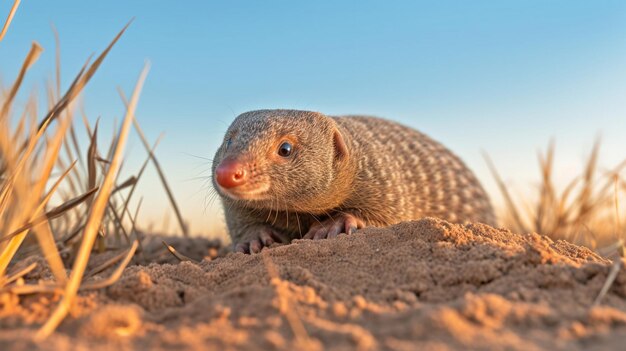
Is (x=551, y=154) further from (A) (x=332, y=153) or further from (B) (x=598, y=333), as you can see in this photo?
(B) (x=598, y=333)

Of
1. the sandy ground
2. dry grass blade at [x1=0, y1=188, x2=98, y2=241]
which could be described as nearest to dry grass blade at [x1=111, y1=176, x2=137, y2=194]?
the sandy ground

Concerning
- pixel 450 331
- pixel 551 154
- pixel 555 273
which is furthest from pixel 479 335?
pixel 551 154

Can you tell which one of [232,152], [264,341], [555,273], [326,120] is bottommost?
[264,341]

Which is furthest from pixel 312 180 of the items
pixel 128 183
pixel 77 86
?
pixel 77 86

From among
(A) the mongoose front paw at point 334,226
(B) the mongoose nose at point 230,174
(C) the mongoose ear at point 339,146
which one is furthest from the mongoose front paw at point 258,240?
(C) the mongoose ear at point 339,146

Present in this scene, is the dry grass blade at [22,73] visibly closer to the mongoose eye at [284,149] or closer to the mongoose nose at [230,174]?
the mongoose nose at [230,174]

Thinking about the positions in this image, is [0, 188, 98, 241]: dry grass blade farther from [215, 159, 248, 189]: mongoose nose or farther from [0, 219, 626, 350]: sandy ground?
[215, 159, 248, 189]: mongoose nose

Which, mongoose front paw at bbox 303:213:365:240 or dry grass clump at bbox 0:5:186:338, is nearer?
dry grass clump at bbox 0:5:186:338

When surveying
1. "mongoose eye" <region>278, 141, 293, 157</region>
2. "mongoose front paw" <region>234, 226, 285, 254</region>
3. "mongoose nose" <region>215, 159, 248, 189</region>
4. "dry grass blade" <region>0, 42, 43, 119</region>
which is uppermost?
"dry grass blade" <region>0, 42, 43, 119</region>
